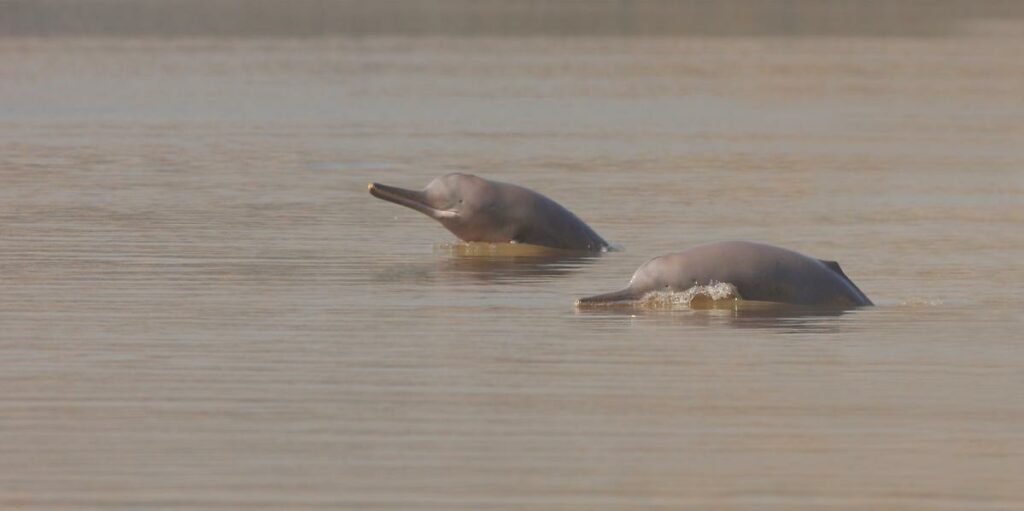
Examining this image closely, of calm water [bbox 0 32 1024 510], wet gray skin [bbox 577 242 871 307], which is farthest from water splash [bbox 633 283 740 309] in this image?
calm water [bbox 0 32 1024 510]

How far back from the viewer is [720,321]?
1489 centimetres

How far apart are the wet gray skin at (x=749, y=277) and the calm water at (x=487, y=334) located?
0.31m

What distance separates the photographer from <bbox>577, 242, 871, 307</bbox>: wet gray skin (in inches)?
607

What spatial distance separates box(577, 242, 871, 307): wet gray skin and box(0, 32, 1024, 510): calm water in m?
0.31

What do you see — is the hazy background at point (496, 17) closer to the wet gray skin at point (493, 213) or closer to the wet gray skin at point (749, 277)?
the wet gray skin at point (493, 213)

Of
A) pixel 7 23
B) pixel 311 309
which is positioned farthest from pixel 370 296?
pixel 7 23

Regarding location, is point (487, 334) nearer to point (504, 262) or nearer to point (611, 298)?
point (611, 298)

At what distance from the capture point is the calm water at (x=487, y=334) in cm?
1016

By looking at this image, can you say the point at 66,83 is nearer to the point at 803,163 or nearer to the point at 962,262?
the point at 803,163

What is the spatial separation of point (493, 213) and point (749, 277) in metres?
4.57

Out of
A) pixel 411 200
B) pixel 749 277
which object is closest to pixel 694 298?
pixel 749 277

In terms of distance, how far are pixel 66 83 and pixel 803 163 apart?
25105 millimetres

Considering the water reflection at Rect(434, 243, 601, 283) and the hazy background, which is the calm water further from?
the hazy background

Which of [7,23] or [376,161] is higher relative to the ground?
[7,23]
